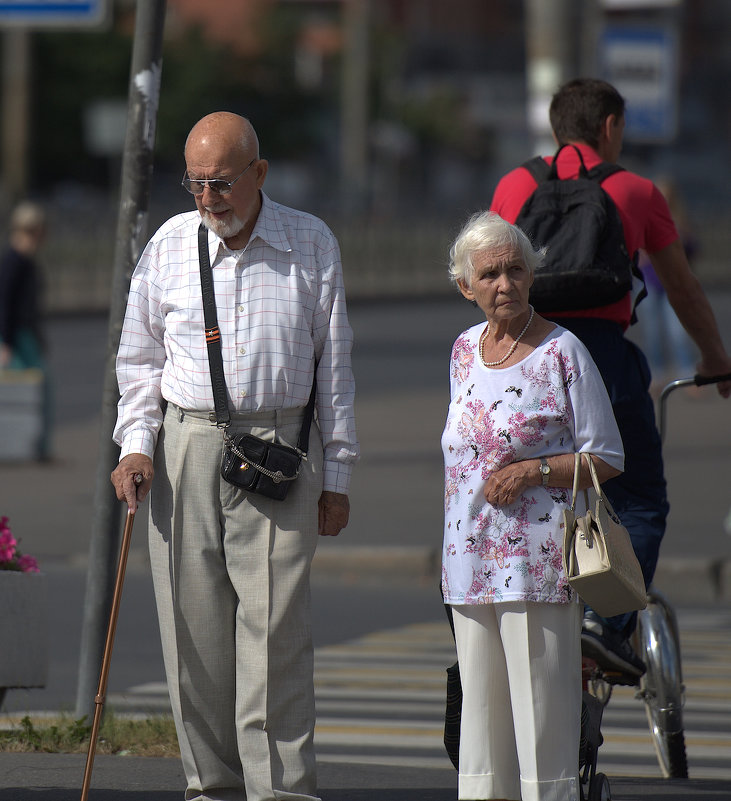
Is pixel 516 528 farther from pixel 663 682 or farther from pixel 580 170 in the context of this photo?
pixel 663 682

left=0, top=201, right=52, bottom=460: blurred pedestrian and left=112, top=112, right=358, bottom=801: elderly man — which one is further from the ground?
left=0, top=201, right=52, bottom=460: blurred pedestrian

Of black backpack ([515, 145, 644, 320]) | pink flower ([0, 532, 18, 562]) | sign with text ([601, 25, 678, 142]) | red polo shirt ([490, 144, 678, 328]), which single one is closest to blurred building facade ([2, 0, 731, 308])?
sign with text ([601, 25, 678, 142])

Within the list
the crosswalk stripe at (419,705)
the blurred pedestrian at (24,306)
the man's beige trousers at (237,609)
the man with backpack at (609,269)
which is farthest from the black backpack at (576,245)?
the blurred pedestrian at (24,306)

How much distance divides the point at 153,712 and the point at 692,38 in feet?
283

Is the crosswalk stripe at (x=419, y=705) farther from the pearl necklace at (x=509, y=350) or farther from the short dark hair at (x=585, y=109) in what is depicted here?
the short dark hair at (x=585, y=109)

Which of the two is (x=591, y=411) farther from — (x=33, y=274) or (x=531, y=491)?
(x=33, y=274)

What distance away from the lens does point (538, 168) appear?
17.0 ft

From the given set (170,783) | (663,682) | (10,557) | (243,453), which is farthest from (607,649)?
(10,557)

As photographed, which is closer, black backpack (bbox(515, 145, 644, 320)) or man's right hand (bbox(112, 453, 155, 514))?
man's right hand (bbox(112, 453, 155, 514))

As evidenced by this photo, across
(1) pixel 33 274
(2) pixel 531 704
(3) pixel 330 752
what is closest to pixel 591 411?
(2) pixel 531 704

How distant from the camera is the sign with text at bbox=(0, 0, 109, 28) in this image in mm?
8523

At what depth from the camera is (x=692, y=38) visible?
8850cm

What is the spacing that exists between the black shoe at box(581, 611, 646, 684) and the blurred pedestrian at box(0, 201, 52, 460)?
9939 mm

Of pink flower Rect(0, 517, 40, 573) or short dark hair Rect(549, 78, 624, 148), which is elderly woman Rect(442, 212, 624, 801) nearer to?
short dark hair Rect(549, 78, 624, 148)
